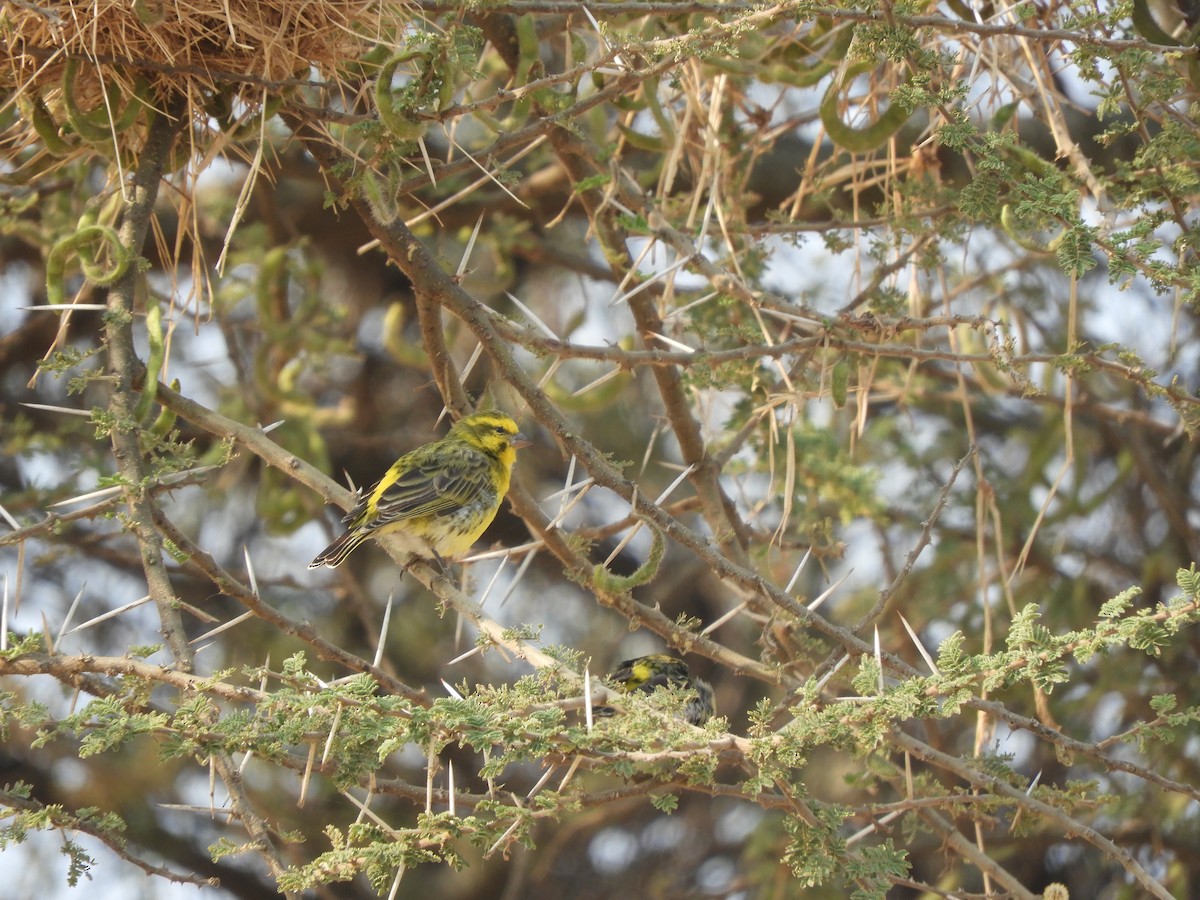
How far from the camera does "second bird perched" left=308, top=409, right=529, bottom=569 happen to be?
4242mm

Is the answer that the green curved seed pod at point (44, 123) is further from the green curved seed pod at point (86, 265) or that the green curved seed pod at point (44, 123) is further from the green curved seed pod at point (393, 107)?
the green curved seed pod at point (393, 107)

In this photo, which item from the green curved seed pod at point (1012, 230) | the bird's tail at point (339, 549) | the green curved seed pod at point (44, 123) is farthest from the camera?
the bird's tail at point (339, 549)

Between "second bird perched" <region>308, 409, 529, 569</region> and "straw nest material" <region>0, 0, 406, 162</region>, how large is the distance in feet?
4.41

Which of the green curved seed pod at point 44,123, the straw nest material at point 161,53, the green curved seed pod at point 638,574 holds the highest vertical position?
the straw nest material at point 161,53

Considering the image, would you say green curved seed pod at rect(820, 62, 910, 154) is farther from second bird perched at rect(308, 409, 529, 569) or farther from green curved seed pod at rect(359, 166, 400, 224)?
second bird perched at rect(308, 409, 529, 569)

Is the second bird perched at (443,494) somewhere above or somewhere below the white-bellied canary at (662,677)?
above

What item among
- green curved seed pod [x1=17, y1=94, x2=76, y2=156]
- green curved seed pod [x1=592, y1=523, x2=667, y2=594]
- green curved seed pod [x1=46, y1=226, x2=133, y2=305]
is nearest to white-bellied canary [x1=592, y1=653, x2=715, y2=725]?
green curved seed pod [x1=592, y1=523, x2=667, y2=594]

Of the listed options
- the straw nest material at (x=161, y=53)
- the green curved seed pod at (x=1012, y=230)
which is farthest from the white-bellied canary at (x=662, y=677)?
the straw nest material at (x=161, y=53)

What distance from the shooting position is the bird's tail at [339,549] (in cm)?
413

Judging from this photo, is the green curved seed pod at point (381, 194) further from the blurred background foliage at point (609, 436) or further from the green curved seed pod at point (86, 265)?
the green curved seed pod at point (86, 265)

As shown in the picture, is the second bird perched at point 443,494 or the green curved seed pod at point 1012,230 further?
the second bird perched at point 443,494

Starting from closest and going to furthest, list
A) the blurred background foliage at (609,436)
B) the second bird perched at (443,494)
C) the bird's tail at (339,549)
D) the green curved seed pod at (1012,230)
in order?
1. the blurred background foliage at (609,436)
2. the green curved seed pod at (1012,230)
3. the bird's tail at (339,549)
4. the second bird perched at (443,494)

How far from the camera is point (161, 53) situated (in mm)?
3148

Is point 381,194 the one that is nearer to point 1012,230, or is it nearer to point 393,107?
point 393,107
